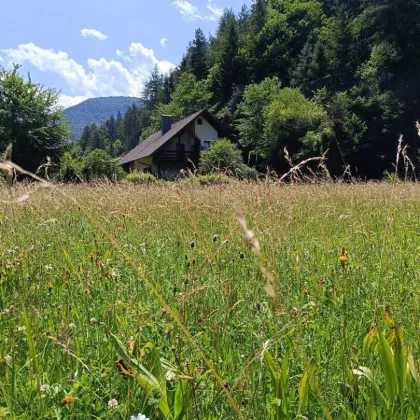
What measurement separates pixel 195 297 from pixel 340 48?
1955 inches

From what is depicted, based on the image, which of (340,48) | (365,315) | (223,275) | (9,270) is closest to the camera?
(365,315)

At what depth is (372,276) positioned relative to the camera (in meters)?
2.33

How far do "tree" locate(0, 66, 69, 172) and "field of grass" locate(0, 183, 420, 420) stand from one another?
87.2ft

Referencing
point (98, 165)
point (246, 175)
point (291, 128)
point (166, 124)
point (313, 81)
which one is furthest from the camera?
point (313, 81)

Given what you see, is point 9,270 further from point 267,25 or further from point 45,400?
point 267,25

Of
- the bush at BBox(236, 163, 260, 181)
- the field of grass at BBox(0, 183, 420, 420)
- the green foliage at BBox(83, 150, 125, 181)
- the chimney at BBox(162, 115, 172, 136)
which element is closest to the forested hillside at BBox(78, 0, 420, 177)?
the bush at BBox(236, 163, 260, 181)

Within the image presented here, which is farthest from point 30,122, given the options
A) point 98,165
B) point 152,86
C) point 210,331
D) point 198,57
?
point 152,86

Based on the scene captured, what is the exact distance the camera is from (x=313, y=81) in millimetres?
46531

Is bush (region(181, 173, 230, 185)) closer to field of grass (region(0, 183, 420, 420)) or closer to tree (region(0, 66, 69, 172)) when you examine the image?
field of grass (region(0, 183, 420, 420))

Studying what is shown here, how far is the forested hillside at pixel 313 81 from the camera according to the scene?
3172cm

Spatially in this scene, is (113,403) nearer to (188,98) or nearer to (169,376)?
(169,376)

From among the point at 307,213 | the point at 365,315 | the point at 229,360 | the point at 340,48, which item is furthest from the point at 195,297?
the point at 340,48

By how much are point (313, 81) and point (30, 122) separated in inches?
1233

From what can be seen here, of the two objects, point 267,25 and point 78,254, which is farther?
point 267,25
